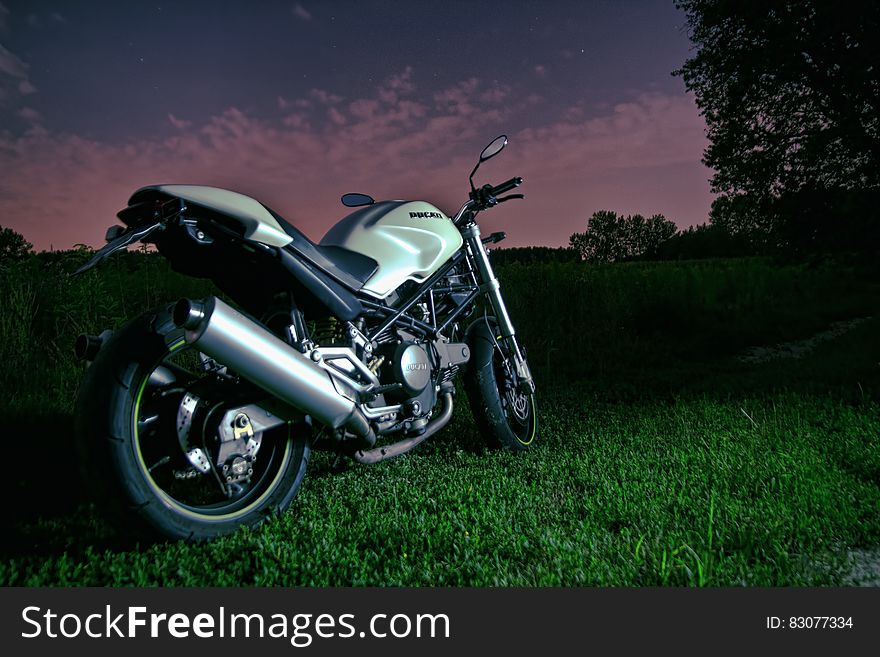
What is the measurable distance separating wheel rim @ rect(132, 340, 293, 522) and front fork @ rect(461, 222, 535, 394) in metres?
1.66

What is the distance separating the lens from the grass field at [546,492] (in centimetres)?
205

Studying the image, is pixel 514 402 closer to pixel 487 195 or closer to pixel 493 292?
pixel 493 292

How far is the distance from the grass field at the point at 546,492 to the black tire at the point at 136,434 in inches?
5.0

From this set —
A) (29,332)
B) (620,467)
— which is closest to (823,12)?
(620,467)

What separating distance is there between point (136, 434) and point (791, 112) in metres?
11.9

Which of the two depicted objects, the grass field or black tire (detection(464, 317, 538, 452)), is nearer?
the grass field

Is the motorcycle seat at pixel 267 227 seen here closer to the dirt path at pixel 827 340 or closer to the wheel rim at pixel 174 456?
the wheel rim at pixel 174 456

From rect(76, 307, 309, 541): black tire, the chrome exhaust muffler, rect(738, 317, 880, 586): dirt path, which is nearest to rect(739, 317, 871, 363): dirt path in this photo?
rect(738, 317, 880, 586): dirt path

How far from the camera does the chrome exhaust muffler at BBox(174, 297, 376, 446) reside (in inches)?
76.0

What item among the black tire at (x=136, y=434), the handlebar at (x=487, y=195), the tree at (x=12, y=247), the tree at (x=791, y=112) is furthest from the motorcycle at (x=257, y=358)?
the tree at (x=791, y=112)

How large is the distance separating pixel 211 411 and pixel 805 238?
10.1m

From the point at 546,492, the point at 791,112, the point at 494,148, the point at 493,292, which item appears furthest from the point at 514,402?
the point at 791,112

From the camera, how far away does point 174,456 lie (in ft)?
7.11

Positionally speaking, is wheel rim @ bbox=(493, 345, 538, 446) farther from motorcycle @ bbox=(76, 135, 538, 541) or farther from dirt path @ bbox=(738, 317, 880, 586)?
dirt path @ bbox=(738, 317, 880, 586)
